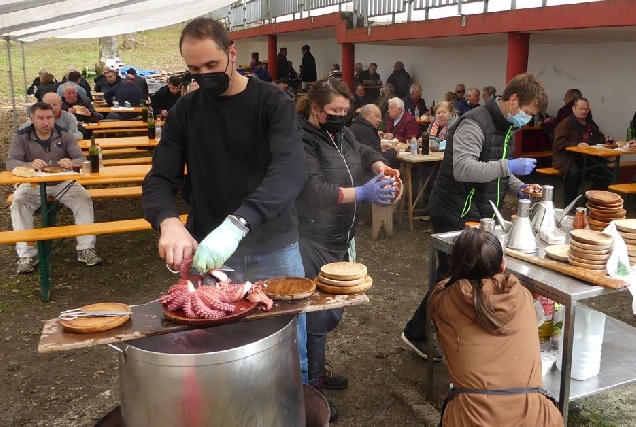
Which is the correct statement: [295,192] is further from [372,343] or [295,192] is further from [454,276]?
[372,343]

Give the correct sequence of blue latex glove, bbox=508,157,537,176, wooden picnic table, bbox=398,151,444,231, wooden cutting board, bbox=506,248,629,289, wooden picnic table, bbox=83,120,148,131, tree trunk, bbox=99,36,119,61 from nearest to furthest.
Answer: wooden cutting board, bbox=506,248,629,289 → blue latex glove, bbox=508,157,537,176 → wooden picnic table, bbox=398,151,444,231 → wooden picnic table, bbox=83,120,148,131 → tree trunk, bbox=99,36,119,61

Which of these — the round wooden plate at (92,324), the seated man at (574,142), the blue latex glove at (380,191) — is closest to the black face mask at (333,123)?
the blue latex glove at (380,191)

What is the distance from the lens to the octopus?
211 cm

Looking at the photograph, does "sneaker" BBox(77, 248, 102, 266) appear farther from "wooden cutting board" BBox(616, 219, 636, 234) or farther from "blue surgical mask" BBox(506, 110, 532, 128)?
"wooden cutting board" BBox(616, 219, 636, 234)

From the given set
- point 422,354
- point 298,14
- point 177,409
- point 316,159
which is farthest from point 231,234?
point 298,14

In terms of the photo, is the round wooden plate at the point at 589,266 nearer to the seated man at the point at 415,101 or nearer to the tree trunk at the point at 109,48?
the seated man at the point at 415,101

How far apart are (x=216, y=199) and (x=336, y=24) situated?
13472mm

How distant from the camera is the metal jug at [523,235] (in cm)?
331

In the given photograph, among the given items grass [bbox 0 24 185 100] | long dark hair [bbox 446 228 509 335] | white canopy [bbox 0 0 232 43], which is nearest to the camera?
long dark hair [bbox 446 228 509 335]

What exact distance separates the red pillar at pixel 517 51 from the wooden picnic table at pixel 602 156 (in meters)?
1.75

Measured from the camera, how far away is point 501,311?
2467 millimetres

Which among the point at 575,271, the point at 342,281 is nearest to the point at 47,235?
the point at 342,281

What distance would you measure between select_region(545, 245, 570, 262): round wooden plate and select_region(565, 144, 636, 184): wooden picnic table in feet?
17.8

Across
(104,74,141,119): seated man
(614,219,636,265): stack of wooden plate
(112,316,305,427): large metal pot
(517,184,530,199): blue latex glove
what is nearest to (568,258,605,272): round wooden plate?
(614,219,636,265): stack of wooden plate
